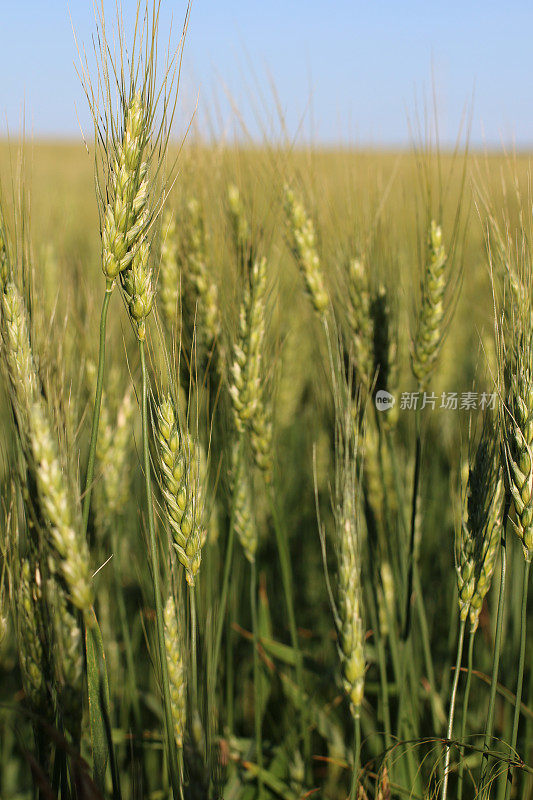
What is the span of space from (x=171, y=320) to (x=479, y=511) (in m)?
0.73

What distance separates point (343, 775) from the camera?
1.53 m

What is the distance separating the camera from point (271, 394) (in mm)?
1406

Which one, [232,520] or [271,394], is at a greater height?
[271,394]

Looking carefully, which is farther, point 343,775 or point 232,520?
point 343,775

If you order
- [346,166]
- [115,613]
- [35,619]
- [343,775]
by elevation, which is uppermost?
[346,166]

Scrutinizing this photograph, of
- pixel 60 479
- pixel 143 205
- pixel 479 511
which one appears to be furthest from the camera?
pixel 479 511

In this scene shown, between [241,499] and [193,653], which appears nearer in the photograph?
[193,653]

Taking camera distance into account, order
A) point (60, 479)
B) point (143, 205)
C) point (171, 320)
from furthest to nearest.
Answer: point (171, 320) → point (143, 205) → point (60, 479)

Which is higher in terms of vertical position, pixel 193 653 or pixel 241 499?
pixel 241 499

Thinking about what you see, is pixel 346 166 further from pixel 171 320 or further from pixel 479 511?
pixel 479 511

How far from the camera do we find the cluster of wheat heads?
0.90m

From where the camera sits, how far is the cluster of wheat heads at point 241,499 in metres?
0.90

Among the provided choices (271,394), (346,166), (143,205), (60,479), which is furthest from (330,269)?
(60,479)

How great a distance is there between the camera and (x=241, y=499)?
1.32 metres
